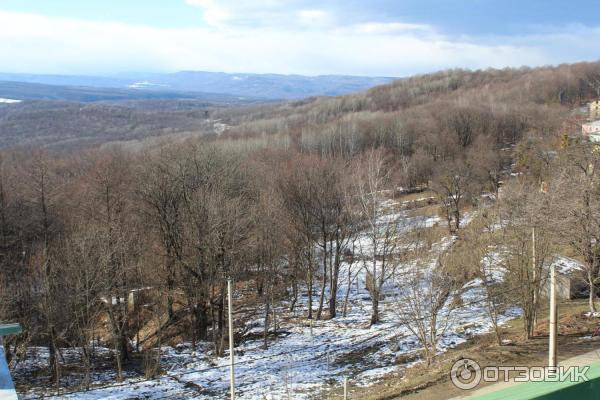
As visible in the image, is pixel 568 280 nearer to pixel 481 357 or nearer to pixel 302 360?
pixel 481 357

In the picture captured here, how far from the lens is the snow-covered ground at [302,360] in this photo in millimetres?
14930

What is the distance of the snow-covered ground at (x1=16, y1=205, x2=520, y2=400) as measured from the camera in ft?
49.0

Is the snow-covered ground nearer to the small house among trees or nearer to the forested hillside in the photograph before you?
the forested hillside

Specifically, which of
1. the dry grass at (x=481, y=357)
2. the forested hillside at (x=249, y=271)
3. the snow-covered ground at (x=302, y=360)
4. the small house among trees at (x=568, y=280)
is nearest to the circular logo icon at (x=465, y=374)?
the dry grass at (x=481, y=357)

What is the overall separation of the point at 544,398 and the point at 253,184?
29050 millimetres

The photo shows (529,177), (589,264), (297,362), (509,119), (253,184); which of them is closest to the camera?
(589,264)

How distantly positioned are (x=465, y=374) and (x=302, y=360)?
6844 mm

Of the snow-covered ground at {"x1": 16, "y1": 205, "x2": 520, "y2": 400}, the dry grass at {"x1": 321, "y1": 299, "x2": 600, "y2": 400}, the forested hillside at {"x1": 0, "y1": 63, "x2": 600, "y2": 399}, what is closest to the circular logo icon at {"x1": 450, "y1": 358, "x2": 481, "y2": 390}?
the dry grass at {"x1": 321, "y1": 299, "x2": 600, "y2": 400}

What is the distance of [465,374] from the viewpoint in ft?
39.2

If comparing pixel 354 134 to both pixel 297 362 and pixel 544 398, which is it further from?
pixel 544 398

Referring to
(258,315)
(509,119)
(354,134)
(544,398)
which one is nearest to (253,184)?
(258,315)

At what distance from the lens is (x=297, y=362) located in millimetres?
17203

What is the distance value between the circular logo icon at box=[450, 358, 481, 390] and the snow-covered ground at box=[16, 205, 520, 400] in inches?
75.0

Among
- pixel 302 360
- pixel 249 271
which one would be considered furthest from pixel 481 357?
pixel 249 271
